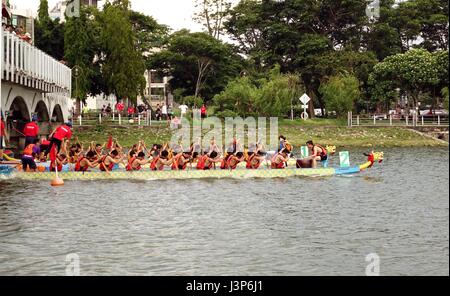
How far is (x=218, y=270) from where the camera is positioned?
14188 millimetres

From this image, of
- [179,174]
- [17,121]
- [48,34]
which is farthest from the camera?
[48,34]

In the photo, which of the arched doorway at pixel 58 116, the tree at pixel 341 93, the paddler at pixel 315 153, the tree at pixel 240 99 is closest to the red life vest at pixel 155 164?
the paddler at pixel 315 153

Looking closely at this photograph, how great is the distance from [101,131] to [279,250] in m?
46.2

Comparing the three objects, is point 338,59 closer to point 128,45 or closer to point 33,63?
point 128,45

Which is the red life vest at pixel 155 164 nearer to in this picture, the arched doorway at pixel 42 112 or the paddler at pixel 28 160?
the paddler at pixel 28 160

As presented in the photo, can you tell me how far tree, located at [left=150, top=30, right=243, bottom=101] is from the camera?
8019 cm

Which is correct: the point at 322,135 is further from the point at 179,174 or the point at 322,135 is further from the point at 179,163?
the point at 179,174

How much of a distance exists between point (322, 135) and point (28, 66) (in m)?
32.9

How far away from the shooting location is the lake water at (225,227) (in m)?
14.5

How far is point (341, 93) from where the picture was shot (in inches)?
2625

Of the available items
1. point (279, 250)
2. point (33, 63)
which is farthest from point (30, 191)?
point (279, 250)

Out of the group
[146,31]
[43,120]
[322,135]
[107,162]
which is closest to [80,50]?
[146,31]

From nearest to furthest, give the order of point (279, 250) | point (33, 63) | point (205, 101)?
point (279, 250), point (33, 63), point (205, 101)

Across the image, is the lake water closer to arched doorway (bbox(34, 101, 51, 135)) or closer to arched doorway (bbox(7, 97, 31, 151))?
arched doorway (bbox(7, 97, 31, 151))
